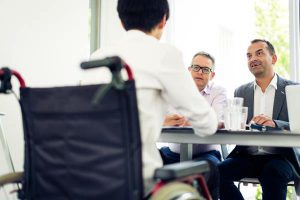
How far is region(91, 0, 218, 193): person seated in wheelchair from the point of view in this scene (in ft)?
3.81

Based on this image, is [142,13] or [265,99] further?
[265,99]

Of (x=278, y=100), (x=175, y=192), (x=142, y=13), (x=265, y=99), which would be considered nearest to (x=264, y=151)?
(x=278, y=100)

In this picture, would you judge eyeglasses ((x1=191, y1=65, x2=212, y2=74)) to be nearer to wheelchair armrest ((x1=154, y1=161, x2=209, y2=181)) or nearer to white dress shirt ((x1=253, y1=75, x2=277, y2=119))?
white dress shirt ((x1=253, y1=75, x2=277, y2=119))

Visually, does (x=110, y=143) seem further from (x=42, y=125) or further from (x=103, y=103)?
(x=42, y=125)

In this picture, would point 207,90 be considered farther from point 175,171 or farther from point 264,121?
point 175,171

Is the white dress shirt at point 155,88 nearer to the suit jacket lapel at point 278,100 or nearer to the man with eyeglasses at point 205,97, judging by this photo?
the man with eyeglasses at point 205,97

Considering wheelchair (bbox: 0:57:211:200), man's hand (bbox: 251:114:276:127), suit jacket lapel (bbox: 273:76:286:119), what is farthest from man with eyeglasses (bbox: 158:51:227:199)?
wheelchair (bbox: 0:57:211:200)

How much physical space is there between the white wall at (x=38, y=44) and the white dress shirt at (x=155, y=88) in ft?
5.73

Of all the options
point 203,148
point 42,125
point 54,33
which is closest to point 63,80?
point 54,33

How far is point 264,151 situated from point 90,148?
155 cm

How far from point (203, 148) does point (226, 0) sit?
2.70m

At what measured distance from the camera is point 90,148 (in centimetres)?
108

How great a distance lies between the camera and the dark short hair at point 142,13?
4.39ft

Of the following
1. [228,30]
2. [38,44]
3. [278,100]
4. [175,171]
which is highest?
[228,30]
